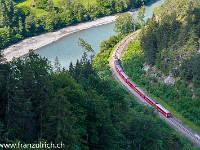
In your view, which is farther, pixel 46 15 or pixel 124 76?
pixel 46 15

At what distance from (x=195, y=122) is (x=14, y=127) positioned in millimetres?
38041

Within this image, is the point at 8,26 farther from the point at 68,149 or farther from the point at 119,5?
the point at 68,149

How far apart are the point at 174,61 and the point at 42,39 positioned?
59772 mm

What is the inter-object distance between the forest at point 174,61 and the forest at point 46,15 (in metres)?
45.2

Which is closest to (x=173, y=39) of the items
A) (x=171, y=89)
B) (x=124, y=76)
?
(x=171, y=89)

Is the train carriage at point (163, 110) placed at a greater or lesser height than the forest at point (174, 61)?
lesser

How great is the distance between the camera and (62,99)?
2458 centimetres

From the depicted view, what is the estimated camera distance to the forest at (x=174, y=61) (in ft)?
187

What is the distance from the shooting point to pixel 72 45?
4075 inches

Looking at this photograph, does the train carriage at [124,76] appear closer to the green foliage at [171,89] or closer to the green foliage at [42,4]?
the green foliage at [171,89]

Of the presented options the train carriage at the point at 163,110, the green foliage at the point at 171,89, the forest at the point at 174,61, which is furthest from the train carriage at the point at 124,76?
the train carriage at the point at 163,110

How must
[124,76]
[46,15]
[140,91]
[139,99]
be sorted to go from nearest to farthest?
[139,99]
[140,91]
[124,76]
[46,15]

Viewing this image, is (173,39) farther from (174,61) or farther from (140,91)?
(140,91)

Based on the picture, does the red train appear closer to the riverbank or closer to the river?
the river
